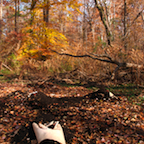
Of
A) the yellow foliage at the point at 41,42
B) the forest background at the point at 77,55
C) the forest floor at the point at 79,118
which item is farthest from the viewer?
the yellow foliage at the point at 41,42

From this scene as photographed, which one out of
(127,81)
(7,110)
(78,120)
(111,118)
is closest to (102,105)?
(111,118)

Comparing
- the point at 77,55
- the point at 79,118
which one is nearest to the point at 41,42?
the point at 77,55

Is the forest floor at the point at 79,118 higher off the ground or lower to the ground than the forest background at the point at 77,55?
lower

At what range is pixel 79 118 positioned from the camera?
10.2 ft

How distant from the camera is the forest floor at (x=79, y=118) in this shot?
2.45 meters

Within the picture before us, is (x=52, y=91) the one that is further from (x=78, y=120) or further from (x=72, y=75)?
(x=78, y=120)

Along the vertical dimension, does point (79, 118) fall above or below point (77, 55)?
below

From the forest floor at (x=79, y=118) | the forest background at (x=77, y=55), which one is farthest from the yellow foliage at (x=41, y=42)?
the forest floor at (x=79, y=118)

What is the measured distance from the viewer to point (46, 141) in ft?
7.22

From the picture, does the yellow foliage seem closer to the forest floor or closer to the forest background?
the forest background

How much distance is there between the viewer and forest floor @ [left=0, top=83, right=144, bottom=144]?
2.45 m

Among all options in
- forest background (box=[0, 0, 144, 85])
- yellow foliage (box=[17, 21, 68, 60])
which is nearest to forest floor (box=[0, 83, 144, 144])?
forest background (box=[0, 0, 144, 85])

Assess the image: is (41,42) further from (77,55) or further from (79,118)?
(79,118)

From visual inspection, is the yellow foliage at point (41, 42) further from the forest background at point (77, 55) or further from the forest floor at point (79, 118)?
the forest floor at point (79, 118)
